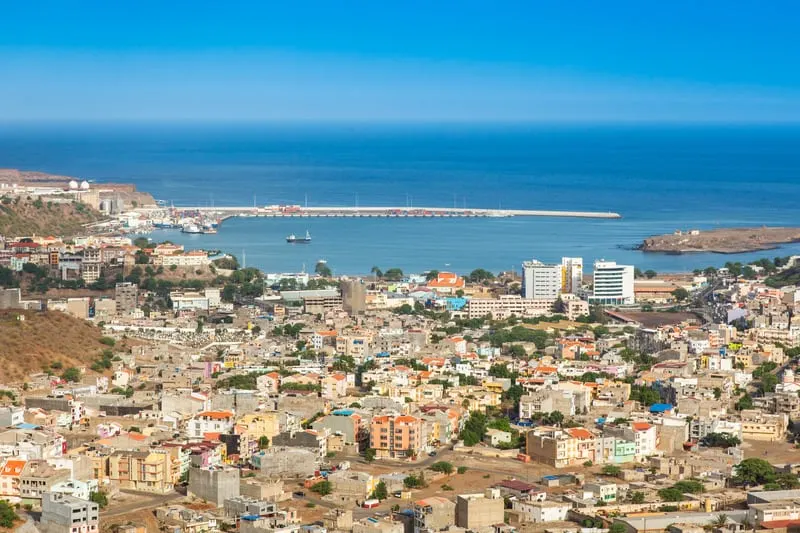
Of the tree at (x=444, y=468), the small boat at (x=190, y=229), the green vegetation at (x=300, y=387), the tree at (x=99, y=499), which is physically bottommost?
the tree at (x=99, y=499)

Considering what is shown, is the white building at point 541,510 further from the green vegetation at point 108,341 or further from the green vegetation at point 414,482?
the green vegetation at point 108,341

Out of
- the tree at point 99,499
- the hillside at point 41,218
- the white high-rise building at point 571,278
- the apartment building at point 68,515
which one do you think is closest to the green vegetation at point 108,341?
the tree at point 99,499

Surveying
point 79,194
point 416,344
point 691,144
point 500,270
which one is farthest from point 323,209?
point 691,144

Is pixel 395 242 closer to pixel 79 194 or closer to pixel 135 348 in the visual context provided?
pixel 79 194

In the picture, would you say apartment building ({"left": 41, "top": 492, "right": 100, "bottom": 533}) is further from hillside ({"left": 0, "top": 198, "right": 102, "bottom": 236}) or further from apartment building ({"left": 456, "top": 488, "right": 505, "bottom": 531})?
hillside ({"left": 0, "top": 198, "right": 102, "bottom": 236})

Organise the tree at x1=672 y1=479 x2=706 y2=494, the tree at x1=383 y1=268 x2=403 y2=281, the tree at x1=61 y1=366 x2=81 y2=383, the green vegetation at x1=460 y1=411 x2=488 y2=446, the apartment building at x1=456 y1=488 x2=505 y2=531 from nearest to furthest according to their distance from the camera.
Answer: the apartment building at x1=456 y1=488 x2=505 y2=531
the tree at x1=672 y1=479 x2=706 y2=494
the green vegetation at x1=460 y1=411 x2=488 y2=446
the tree at x1=61 y1=366 x2=81 y2=383
the tree at x1=383 y1=268 x2=403 y2=281

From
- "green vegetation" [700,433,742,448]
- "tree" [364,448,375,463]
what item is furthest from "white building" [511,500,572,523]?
"green vegetation" [700,433,742,448]

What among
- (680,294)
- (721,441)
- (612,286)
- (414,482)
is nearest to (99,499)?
(414,482)
